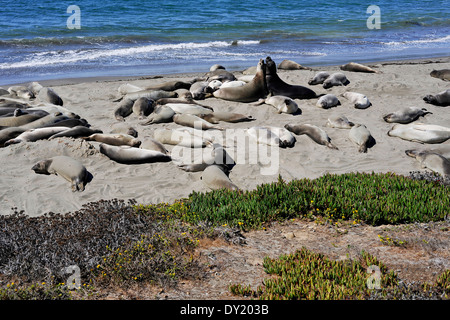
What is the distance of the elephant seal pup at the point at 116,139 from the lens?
28.3 ft

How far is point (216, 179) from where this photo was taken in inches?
286

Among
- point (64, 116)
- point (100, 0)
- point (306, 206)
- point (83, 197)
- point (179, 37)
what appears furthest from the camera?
point (100, 0)

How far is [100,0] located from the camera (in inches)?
1352

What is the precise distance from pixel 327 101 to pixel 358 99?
30.5 inches

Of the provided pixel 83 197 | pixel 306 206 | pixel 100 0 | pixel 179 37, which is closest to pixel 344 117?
pixel 306 206

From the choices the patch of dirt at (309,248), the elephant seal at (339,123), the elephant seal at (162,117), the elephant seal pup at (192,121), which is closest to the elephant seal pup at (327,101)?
the elephant seal at (339,123)

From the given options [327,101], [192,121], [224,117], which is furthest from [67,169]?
[327,101]

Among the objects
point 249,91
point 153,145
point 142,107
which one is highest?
point 249,91

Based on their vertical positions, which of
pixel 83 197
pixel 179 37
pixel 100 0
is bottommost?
pixel 83 197

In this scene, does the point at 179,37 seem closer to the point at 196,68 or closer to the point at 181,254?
the point at 196,68

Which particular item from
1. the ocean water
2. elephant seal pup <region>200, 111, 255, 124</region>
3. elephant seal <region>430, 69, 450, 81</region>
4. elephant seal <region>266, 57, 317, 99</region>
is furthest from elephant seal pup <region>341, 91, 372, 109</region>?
the ocean water

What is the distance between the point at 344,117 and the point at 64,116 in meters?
5.83

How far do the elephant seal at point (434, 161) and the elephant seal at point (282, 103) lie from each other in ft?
10.1

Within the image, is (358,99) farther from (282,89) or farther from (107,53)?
(107,53)
